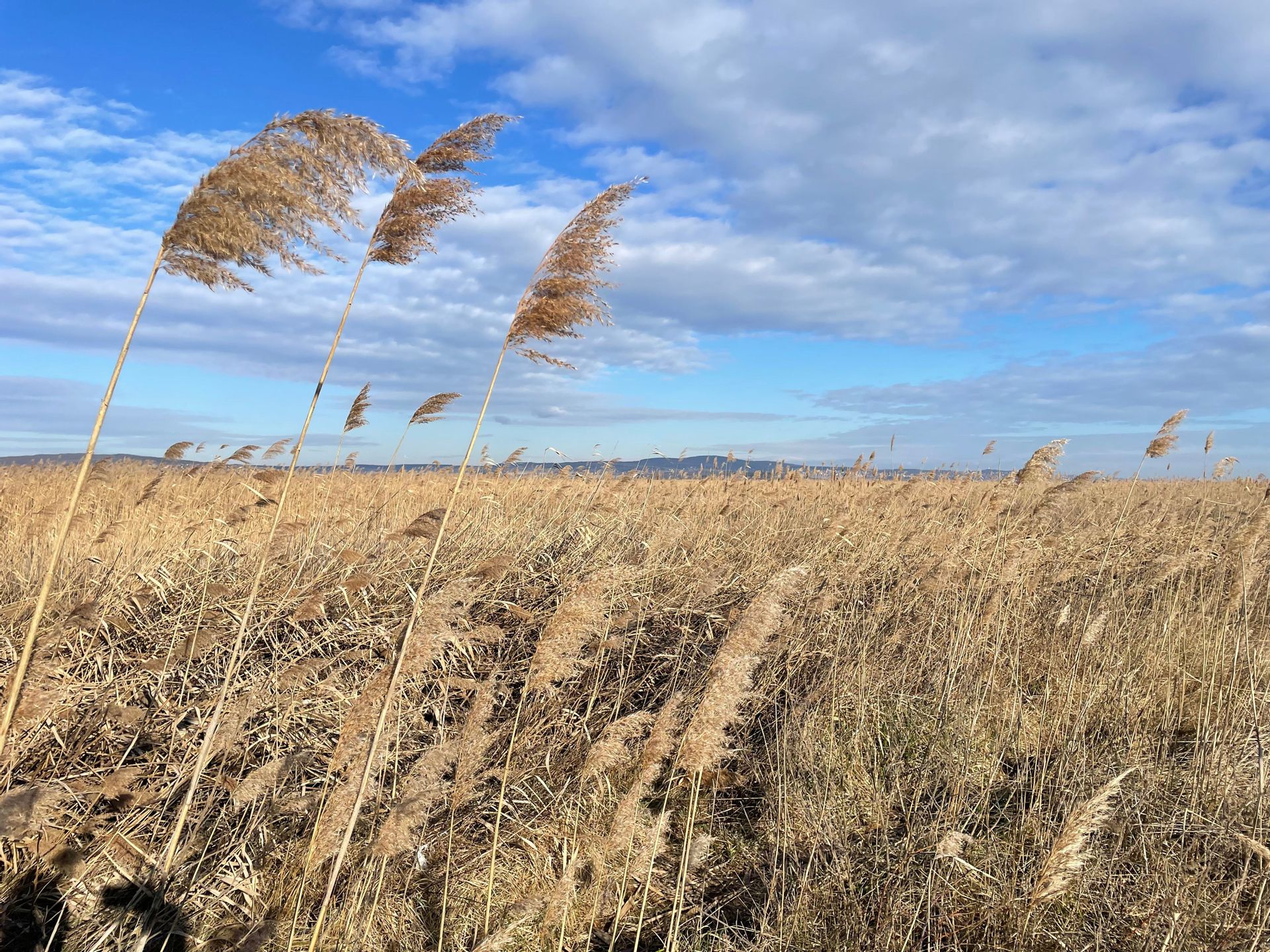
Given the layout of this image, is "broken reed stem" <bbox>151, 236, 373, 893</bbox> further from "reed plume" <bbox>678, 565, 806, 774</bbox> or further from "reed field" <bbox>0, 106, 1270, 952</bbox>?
"reed plume" <bbox>678, 565, 806, 774</bbox>

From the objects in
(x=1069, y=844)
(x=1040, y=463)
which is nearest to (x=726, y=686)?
(x=1069, y=844)

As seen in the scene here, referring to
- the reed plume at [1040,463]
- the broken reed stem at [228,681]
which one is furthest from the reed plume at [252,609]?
the reed plume at [1040,463]

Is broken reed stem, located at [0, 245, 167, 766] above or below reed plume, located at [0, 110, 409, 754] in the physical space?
below

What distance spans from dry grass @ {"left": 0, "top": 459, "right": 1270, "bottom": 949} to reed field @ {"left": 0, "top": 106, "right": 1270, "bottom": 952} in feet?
0.07

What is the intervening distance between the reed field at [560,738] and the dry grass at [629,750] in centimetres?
2

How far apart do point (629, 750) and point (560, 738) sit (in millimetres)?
367

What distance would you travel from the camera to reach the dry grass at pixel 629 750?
244cm

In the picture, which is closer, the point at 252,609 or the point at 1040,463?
the point at 252,609

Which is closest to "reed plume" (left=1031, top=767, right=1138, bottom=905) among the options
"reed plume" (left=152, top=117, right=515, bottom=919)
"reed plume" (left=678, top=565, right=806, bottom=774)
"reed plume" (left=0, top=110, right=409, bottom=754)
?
"reed plume" (left=678, top=565, right=806, bottom=774)

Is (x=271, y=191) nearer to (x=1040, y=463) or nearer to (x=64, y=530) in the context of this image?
(x=64, y=530)

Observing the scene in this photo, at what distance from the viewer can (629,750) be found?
3461 mm

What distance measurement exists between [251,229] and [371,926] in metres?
2.44

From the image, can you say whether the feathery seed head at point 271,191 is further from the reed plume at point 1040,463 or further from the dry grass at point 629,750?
the reed plume at point 1040,463

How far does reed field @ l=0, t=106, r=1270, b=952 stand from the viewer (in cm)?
240
